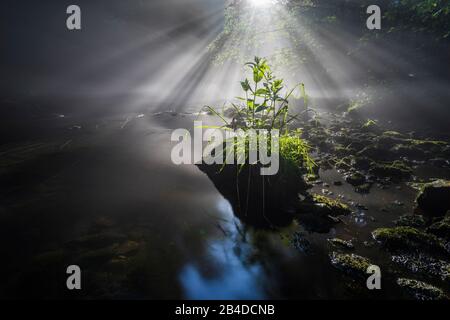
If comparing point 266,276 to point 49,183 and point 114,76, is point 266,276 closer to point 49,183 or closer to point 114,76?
point 49,183

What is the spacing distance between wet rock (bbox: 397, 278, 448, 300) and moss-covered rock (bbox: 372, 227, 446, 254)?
1.99 feet

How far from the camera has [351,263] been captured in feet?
10.9

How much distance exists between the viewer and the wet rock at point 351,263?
3.20 meters

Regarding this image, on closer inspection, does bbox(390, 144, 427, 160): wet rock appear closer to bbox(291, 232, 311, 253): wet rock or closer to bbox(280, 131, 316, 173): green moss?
bbox(280, 131, 316, 173): green moss

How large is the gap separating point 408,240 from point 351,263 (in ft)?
3.15

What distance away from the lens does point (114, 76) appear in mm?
29312

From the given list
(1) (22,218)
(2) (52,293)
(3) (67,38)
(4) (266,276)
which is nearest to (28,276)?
(2) (52,293)

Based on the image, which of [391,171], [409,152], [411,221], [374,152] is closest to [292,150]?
[411,221]

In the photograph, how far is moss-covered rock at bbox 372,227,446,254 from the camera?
11.6ft

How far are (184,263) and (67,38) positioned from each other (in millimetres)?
32963

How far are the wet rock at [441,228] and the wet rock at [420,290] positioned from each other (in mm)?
1097

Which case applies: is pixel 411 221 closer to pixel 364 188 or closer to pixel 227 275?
pixel 364 188

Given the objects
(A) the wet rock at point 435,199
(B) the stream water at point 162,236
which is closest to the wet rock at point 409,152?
(B) the stream water at point 162,236

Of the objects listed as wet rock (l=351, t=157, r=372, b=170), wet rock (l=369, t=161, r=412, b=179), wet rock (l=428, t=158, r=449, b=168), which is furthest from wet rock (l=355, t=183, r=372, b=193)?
wet rock (l=428, t=158, r=449, b=168)
